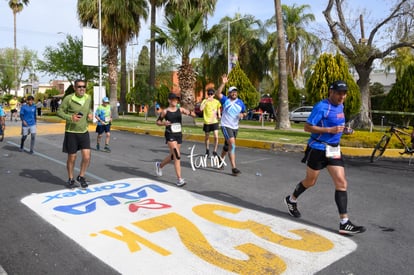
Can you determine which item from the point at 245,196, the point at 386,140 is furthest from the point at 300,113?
the point at 245,196

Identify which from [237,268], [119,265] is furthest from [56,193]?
[237,268]

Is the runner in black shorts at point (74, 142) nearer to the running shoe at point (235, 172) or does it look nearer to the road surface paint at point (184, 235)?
the road surface paint at point (184, 235)

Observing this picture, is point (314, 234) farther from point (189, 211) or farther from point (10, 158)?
point (10, 158)

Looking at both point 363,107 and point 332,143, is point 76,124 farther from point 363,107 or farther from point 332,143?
point 363,107

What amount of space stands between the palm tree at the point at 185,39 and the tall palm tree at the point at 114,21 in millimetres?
5778

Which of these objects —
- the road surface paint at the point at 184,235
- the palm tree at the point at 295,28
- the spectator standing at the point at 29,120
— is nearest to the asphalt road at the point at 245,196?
the road surface paint at the point at 184,235

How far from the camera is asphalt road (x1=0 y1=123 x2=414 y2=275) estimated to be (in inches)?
140

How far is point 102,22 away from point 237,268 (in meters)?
22.5

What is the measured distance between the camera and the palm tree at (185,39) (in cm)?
1825

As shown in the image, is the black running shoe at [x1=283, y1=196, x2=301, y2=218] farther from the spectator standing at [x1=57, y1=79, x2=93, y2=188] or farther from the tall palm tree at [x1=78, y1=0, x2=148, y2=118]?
the tall palm tree at [x1=78, y1=0, x2=148, y2=118]

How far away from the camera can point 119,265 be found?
3.45 metres

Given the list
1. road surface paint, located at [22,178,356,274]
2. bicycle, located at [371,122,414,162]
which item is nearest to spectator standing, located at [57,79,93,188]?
road surface paint, located at [22,178,356,274]

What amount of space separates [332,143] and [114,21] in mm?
22024

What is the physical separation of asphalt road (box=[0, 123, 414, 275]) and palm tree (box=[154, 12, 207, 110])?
8873mm
